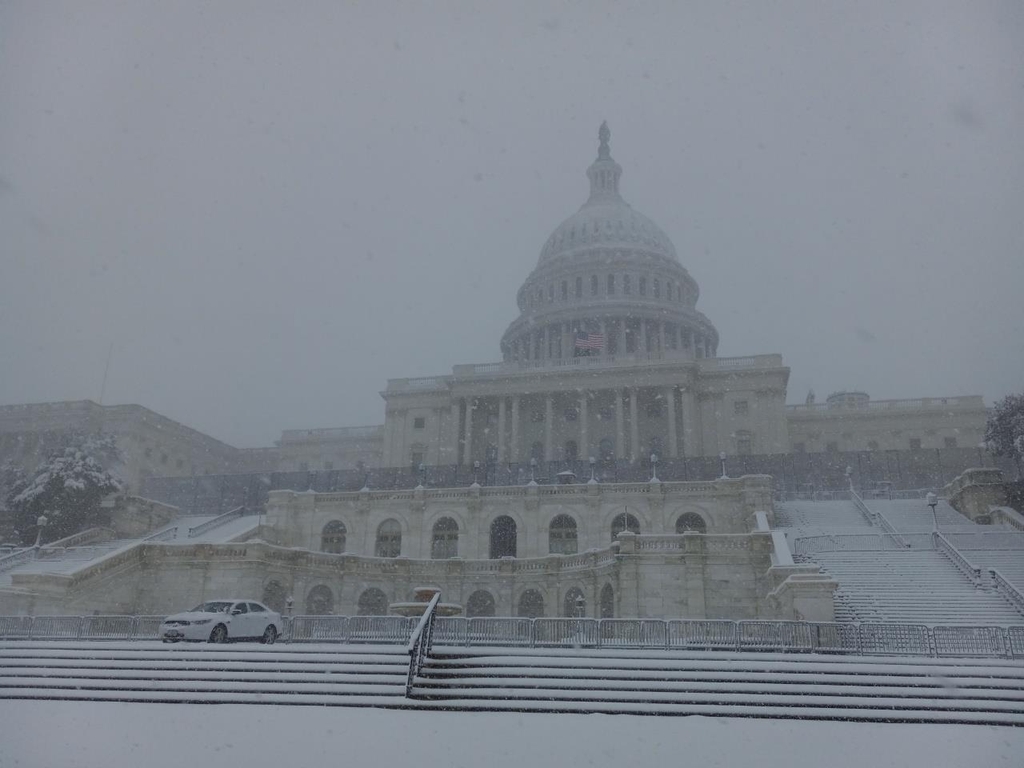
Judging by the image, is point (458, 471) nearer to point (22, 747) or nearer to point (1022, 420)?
point (1022, 420)

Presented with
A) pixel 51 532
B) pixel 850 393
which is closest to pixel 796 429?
pixel 850 393

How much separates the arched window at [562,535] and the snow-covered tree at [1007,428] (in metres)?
22.9

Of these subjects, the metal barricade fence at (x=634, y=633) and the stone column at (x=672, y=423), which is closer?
the metal barricade fence at (x=634, y=633)

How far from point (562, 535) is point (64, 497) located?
86.8 ft

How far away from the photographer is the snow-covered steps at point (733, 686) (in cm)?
1510

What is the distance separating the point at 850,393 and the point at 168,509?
Result: 2887 inches

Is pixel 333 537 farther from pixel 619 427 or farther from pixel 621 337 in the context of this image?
pixel 621 337

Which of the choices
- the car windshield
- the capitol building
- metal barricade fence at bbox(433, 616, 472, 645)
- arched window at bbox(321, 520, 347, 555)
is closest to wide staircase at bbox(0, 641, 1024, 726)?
metal barricade fence at bbox(433, 616, 472, 645)

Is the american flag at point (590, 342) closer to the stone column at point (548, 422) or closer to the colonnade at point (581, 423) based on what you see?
the colonnade at point (581, 423)

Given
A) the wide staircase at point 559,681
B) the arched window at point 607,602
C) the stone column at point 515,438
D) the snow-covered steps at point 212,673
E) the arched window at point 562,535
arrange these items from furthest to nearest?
the stone column at point 515,438, the arched window at point 562,535, the arched window at point 607,602, the snow-covered steps at point 212,673, the wide staircase at point 559,681

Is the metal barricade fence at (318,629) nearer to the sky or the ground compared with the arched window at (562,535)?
nearer to the ground

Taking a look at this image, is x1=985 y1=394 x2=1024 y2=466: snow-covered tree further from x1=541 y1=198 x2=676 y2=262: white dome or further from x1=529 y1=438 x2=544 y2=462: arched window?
x1=541 y1=198 x2=676 y2=262: white dome

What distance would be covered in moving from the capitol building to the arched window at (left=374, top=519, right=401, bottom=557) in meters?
0.12

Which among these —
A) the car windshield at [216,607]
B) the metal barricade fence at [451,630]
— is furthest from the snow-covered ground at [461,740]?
the car windshield at [216,607]
